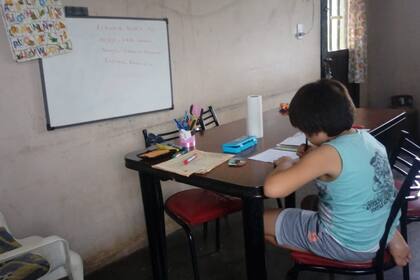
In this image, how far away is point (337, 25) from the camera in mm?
4656

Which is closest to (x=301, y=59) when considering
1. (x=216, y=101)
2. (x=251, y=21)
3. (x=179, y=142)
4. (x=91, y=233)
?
(x=251, y=21)

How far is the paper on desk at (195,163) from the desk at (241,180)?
0.08 ft

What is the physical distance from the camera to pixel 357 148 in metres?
1.23

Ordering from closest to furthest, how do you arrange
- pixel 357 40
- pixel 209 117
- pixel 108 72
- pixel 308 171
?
pixel 308 171 < pixel 108 72 < pixel 209 117 < pixel 357 40

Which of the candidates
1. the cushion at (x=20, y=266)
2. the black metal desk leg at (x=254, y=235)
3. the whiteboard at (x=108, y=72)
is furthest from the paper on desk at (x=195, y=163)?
the whiteboard at (x=108, y=72)

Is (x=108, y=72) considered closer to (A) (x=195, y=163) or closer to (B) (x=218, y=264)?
(A) (x=195, y=163)

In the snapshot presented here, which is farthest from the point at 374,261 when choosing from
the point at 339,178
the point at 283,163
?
the point at 283,163

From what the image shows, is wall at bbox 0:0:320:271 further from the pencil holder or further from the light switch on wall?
the pencil holder

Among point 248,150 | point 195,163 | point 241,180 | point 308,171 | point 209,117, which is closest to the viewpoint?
point 308,171

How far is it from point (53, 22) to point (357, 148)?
62.3 inches

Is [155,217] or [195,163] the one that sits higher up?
[195,163]

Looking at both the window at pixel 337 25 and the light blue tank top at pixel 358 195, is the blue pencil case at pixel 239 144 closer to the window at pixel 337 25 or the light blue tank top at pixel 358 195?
the light blue tank top at pixel 358 195

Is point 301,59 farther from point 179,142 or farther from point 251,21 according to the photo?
point 179,142

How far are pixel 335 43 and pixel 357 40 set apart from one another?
0.25 metres
